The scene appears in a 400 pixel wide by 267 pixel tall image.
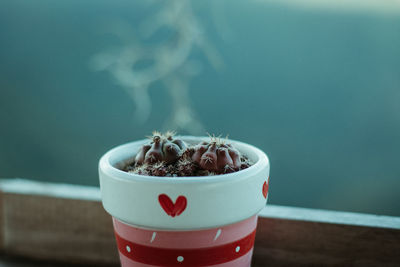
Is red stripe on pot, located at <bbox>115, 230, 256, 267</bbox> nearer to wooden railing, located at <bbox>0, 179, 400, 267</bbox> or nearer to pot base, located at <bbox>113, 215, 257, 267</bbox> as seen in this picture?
pot base, located at <bbox>113, 215, 257, 267</bbox>

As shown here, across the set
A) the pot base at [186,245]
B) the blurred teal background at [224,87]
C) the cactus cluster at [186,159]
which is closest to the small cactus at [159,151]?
the cactus cluster at [186,159]

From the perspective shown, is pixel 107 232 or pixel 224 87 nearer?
pixel 107 232

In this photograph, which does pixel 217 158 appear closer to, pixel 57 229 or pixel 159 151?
pixel 159 151

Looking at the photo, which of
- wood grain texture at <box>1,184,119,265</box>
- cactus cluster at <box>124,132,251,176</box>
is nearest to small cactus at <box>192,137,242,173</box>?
cactus cluster at <box>124,132,251,176</box>

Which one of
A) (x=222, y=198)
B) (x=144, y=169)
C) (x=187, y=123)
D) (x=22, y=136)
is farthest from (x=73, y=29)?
(x=222, y=198)

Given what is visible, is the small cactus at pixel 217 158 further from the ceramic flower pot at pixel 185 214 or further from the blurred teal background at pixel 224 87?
the blurred teal background at pixel 224 87

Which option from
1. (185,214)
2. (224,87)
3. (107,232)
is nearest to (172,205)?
(185,214)
